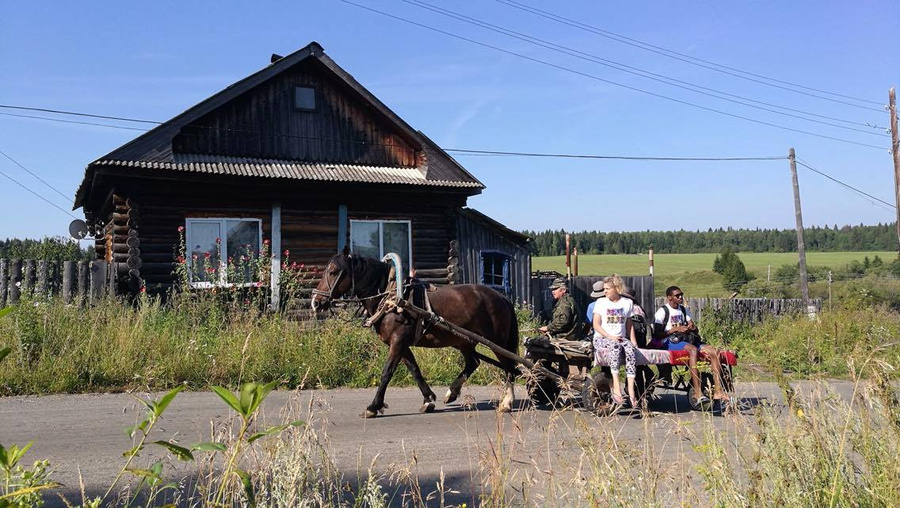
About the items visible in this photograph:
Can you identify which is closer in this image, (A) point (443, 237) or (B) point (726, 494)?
(B) point (726, 494)

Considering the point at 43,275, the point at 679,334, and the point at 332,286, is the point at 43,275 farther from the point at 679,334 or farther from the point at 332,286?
the point at 679,334

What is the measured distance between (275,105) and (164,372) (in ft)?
31.1

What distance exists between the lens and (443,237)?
19.3 metres

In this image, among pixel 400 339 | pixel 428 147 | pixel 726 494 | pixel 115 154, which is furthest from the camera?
pixel 428 147

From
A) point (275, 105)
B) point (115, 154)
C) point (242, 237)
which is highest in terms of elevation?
point (275, 105)

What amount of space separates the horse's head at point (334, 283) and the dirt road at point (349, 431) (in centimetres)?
131

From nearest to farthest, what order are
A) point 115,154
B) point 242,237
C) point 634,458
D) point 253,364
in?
point 634,458, point 253,364, point 115,154, point 242,237

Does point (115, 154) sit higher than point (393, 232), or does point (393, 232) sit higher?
point (115, 154)

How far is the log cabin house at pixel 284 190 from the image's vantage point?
15531 millimetres

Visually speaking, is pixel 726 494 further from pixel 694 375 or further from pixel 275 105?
pixel 275 105

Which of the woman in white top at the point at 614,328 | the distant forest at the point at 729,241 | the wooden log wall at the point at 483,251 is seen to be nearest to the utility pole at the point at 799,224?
the wooden log wall at the point at 483,251

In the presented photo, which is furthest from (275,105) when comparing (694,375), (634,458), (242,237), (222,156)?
(634,458)

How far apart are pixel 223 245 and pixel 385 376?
9242 mm

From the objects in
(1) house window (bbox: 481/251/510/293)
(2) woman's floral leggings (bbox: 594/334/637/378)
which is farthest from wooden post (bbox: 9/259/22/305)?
(1) house window (bbox: 481/251/510/293)
